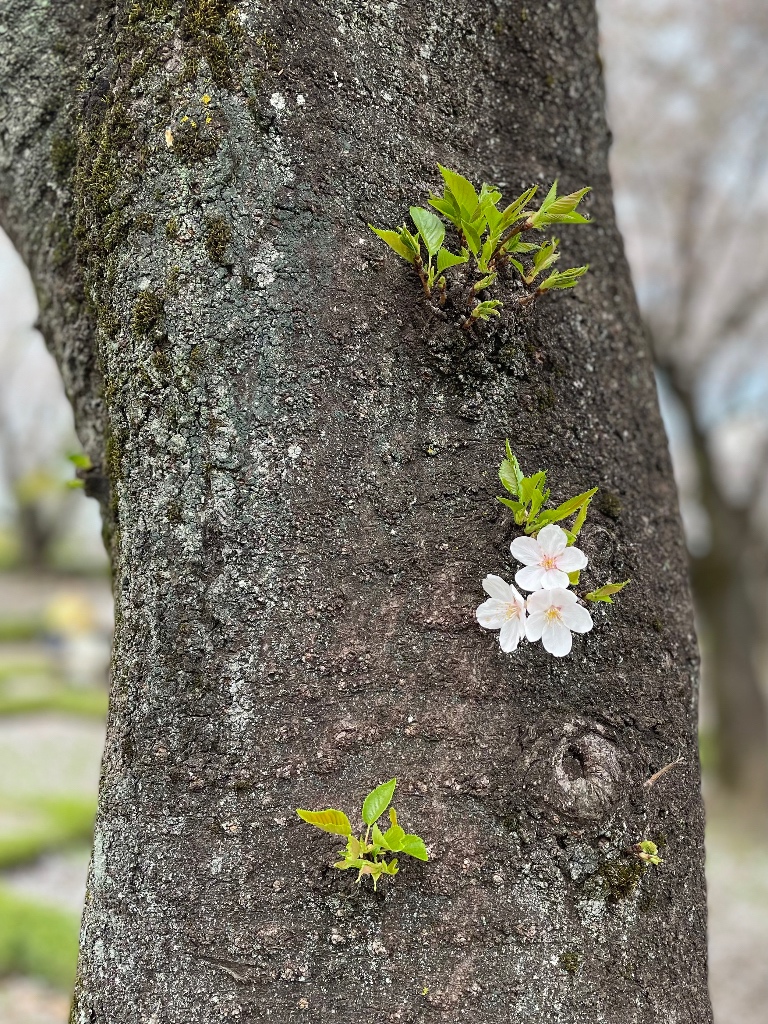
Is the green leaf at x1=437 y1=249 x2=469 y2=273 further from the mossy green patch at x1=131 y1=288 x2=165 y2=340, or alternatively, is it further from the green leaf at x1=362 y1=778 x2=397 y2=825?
the green leaf at x1=362 y1=778 x2=397 y2=825

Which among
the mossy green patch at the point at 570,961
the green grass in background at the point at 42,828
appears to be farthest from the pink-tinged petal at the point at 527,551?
the green grass in background at the point at 42,828

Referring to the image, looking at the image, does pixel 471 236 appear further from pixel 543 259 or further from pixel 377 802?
pixel 377 802

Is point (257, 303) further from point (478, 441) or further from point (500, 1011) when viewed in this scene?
point (500, 1011)

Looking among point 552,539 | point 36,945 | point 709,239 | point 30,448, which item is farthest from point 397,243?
point 30,448

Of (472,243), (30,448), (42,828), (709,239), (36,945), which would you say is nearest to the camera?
(472,243)

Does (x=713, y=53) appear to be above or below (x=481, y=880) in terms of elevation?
above

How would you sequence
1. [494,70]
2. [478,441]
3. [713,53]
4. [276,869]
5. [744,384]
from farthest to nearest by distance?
[744,384]
[713,53]
[494,70]
[478,441]
[276,869]

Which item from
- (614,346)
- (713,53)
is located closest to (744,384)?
(713,53)

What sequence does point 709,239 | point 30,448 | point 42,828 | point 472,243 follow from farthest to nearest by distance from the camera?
point 30,448
point 709,239
point 42,828
point 472,243
